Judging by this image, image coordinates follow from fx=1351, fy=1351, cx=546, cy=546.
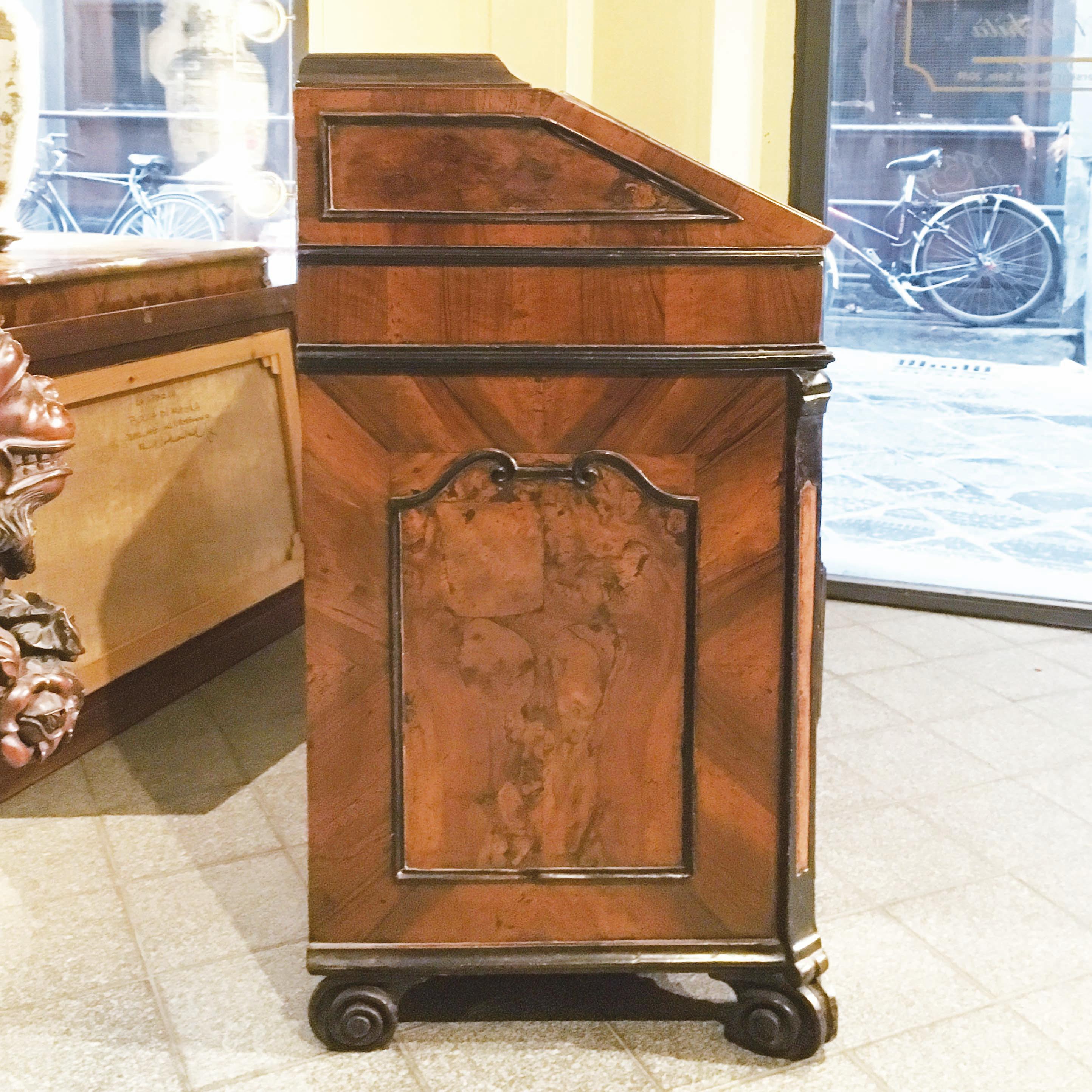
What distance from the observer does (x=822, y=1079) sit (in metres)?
1.67

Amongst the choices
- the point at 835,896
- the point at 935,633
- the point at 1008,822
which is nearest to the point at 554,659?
the point at 835,896

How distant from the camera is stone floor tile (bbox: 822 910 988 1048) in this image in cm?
179

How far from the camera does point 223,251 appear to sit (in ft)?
10.2

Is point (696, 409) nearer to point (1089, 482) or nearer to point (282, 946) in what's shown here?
point (282, 946)

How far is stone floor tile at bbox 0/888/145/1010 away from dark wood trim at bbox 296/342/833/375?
0.96 meters

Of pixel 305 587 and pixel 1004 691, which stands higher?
pixel 305 587

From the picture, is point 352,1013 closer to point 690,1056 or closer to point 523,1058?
point 523,1058

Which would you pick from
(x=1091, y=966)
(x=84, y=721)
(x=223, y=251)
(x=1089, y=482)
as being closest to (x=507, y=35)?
(x=223, y=251)

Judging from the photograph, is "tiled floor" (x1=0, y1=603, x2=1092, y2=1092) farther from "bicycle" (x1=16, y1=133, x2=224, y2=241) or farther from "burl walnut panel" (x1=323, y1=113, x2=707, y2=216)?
"bicycle" (x1=16, y1=133, x2=224, y2=241)

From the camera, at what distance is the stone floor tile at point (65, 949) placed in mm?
1881

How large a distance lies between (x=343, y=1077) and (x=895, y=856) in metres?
1.05

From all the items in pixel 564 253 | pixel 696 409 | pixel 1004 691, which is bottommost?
pixel 1004 691

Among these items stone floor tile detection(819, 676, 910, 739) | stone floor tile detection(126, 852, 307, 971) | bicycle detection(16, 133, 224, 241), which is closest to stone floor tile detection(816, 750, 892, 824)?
stone floor tile detection(819, 676, 910, 739)

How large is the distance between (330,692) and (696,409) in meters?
0.55
